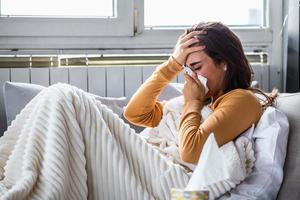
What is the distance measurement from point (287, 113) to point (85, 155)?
66 centimetres

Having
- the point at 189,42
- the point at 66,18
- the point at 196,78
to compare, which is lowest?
the point at 196,78

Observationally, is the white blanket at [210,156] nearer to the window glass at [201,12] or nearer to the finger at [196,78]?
the finger at [196,78]

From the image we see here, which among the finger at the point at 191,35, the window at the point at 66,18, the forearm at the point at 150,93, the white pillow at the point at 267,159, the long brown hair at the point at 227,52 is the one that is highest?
the window at the point at 66,18

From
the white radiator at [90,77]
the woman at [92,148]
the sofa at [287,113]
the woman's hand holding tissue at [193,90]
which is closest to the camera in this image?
the woman at [92,148]

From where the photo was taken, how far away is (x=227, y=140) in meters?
1.40

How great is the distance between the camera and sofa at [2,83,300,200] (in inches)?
53.7

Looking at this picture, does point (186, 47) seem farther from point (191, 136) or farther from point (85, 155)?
point (85, 155)

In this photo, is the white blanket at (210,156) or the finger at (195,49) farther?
the finger at (195,49)

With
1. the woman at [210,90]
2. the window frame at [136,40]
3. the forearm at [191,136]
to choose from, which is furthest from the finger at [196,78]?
the window frame at [136,40]

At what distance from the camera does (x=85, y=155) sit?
134 cm

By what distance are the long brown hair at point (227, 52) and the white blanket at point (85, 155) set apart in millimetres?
388

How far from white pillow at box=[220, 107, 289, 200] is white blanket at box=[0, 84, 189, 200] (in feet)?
0.58

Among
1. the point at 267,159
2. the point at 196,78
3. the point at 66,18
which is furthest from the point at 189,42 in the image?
the point at 66,18

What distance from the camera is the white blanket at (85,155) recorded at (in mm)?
1271
